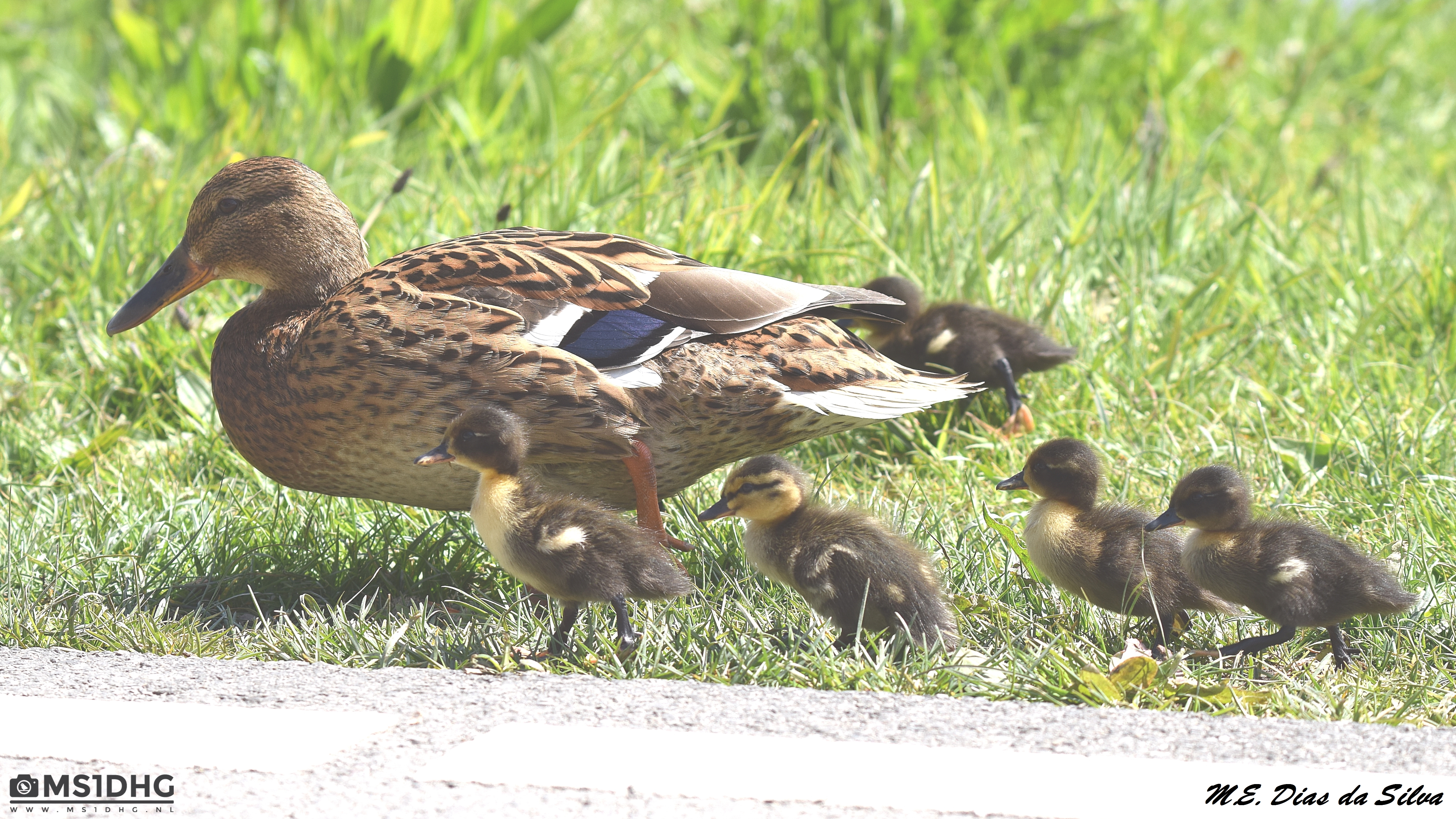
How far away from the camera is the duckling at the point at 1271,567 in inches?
123

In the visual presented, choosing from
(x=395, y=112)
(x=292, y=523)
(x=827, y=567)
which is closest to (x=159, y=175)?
(x=395, y=112)

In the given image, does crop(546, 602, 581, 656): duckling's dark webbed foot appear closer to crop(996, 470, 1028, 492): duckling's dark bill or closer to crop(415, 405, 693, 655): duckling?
crop(415, 405, 693, 655): duckling

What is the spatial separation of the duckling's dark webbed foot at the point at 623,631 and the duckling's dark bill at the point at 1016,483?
97 cm

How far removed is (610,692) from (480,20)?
17.8 ft

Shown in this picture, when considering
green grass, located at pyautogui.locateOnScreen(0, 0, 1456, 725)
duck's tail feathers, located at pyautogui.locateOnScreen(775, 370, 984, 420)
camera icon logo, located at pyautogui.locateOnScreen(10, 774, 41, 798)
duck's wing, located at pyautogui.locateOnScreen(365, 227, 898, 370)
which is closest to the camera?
camera icon logo, located at pyautogui.locateOnScreen(10, 774, 41, 798)

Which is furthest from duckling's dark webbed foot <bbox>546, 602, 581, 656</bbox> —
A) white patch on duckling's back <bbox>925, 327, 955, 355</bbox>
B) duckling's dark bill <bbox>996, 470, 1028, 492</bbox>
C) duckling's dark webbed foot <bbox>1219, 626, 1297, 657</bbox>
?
white patch on duckling's back <bbox>925, 327, 955, 355</bbox>

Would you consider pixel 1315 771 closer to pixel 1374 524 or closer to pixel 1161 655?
pixel 1161 655

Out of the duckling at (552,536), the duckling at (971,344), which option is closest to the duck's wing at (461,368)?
the duckling at (552,536)

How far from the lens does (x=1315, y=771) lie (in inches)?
95.9

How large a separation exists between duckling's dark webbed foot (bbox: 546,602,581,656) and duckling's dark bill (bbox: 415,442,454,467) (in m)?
0.44

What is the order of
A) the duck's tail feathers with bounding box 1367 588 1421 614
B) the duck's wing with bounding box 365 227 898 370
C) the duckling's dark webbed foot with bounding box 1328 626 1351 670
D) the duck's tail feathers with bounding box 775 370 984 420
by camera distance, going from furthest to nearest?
the duck's tail feathers with bounding box 775 370 984 420 < the duck's wing with bounding box 365 227 898 370 < the duckling's dark webbed foot with bounding box 1328 626 1351 670 < the duck's tail feathers with bounding box 1367 588 1421 614

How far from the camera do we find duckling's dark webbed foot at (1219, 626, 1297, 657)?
125 inches

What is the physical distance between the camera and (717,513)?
3.51m

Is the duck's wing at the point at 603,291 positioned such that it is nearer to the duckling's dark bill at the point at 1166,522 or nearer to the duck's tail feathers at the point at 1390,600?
the duckling's dark bill at the point at 1166,522
